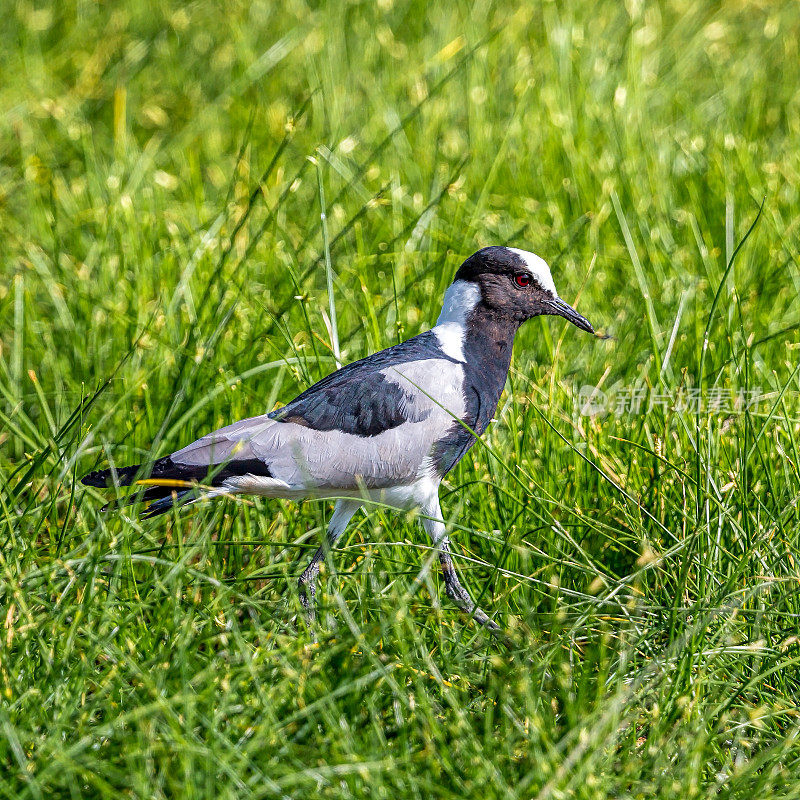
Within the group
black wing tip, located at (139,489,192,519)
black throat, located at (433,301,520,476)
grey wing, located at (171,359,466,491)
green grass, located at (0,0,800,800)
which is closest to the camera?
green grass, located at (0,0,800,800)

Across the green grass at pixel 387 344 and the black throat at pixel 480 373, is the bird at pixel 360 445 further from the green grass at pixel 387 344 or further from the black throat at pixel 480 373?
the green grass at pixel 387 344

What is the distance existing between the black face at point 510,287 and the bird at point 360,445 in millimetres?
175

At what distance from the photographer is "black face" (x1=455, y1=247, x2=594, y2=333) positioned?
325 cm

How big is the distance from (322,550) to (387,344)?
1.18m

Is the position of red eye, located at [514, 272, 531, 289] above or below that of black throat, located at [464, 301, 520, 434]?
above

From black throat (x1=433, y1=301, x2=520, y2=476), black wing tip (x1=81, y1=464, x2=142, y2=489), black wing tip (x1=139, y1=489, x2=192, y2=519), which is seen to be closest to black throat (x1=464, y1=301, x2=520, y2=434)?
black throat (x1=433, y1=301, x2=520, y2=476)

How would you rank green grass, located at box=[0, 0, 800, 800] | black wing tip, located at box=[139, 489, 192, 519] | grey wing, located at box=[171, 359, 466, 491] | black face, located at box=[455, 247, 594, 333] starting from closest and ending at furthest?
green grass, located at box=[0, 0, 800, 800]
black wing tip, located at box=[139, 489, 192, 519]
grey wing, located at box=[171, 359, 466, 491]
black face, located at box=[455, 247, 594, 333]

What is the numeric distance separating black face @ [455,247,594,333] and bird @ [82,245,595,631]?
175 millimetres

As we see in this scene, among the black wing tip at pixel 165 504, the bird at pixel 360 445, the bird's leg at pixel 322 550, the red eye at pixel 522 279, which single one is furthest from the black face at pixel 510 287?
the black wing tip at pixel 165 504

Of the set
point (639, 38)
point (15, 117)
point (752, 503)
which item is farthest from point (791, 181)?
point (15, 117)

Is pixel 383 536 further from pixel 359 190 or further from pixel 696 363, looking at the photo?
pixel 359 190

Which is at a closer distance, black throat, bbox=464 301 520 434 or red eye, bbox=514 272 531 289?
black throat, bbox=464 301 520 434

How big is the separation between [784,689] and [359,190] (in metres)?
3.30

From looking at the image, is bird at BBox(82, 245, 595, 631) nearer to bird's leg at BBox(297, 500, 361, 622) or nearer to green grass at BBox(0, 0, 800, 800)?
bird's leg at BBox(297, 500, 361, 622)
